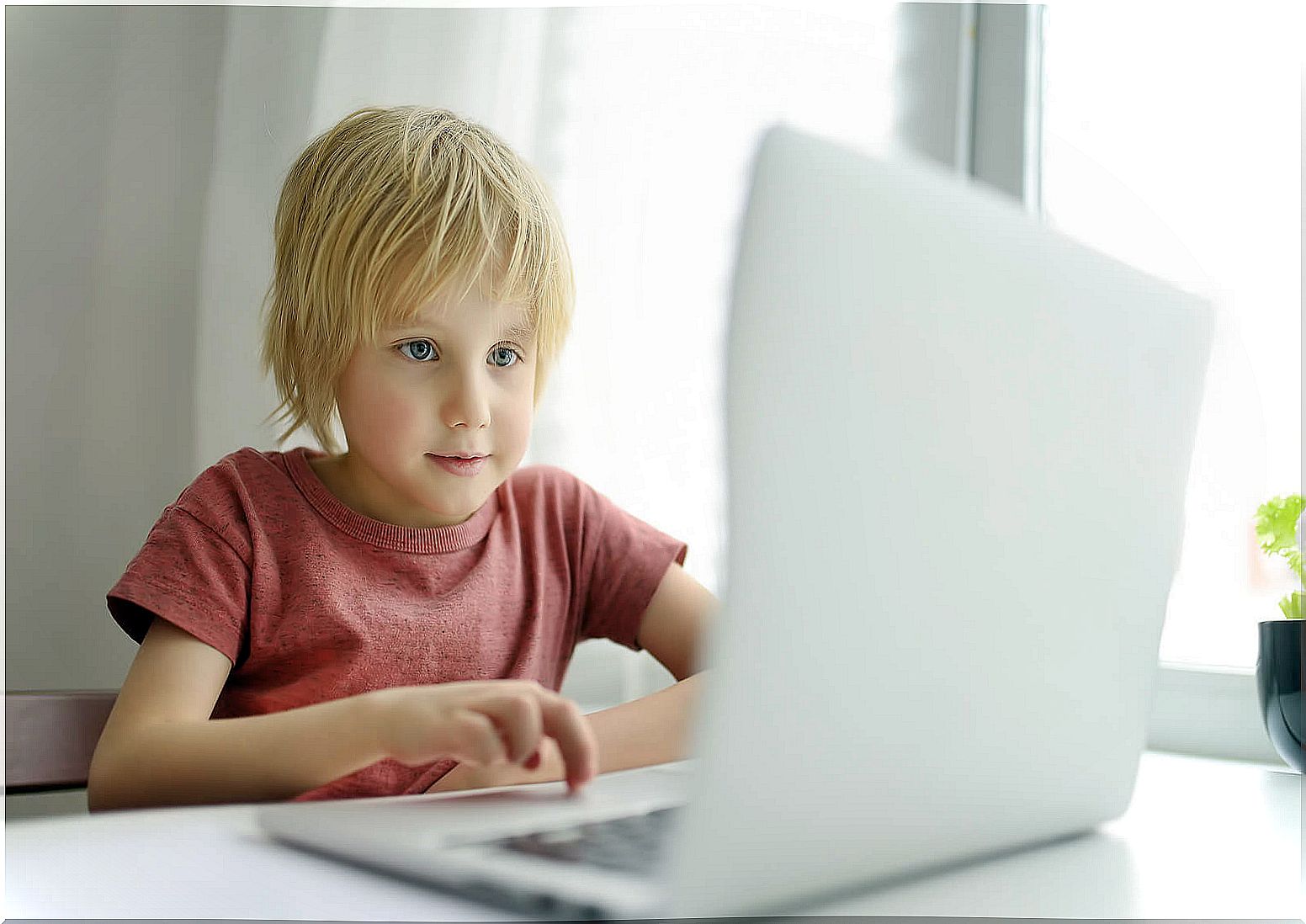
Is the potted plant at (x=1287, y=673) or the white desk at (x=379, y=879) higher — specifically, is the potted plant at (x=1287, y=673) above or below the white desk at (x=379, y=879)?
above

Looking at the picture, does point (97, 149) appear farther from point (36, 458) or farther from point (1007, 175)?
point (1007, 175)

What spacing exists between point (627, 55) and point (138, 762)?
911 mm

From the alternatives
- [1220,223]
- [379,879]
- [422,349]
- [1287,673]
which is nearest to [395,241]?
[422,349]

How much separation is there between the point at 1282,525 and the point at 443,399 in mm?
689

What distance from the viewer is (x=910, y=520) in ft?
1.11

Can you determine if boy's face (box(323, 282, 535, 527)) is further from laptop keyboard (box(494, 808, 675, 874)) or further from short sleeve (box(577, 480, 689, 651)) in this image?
laptop keyboard (box(494, 808, 675, 874))

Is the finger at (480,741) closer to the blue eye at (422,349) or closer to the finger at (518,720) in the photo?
the finger at (518,720)

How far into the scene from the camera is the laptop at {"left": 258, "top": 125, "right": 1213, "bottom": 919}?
0.30m

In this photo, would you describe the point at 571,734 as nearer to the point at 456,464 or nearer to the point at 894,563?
the point at 894,563

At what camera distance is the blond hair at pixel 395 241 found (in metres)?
0.76

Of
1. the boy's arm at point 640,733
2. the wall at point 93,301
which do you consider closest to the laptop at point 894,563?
the boy's arm at point 640,733

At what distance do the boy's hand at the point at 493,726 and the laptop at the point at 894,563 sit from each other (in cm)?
3

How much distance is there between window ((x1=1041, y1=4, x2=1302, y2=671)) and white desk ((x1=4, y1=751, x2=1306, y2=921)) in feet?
1.86

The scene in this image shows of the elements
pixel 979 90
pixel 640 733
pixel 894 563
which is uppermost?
pixel 979 90
